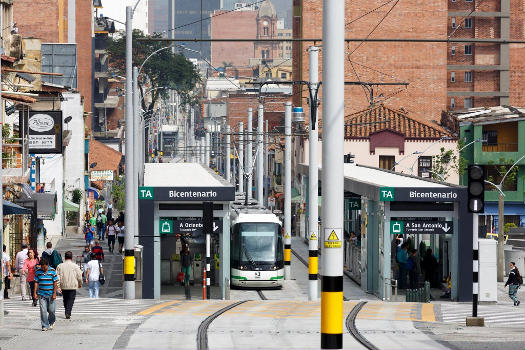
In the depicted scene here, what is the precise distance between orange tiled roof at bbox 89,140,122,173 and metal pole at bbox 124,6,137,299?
232 feet

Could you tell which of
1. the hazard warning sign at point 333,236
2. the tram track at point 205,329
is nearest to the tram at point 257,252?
the tram track at point 205,329

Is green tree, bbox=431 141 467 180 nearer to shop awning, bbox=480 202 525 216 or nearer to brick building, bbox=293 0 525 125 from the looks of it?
shop awning, bbox=480 202 525 216

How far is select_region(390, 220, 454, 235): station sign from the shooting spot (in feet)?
108

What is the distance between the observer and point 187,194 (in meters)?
32.7

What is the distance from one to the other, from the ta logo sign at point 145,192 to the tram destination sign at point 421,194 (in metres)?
6.46

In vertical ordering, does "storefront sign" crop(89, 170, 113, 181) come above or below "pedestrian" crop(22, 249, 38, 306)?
above

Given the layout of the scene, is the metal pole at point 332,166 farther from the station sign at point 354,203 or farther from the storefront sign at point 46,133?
the storefront sign at point 46,133

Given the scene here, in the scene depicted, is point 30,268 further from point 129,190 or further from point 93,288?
point 129,190

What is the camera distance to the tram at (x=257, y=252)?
38.7 metres

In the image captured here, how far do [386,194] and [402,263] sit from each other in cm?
342

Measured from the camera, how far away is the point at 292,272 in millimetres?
45531

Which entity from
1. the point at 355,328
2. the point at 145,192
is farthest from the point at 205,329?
the point at 145,192

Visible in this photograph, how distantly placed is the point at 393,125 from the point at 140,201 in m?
51.7

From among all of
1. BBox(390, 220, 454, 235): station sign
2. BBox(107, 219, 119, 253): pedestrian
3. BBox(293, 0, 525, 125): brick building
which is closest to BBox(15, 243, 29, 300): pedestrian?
BBox(390, 220, 454, 235): station sign
